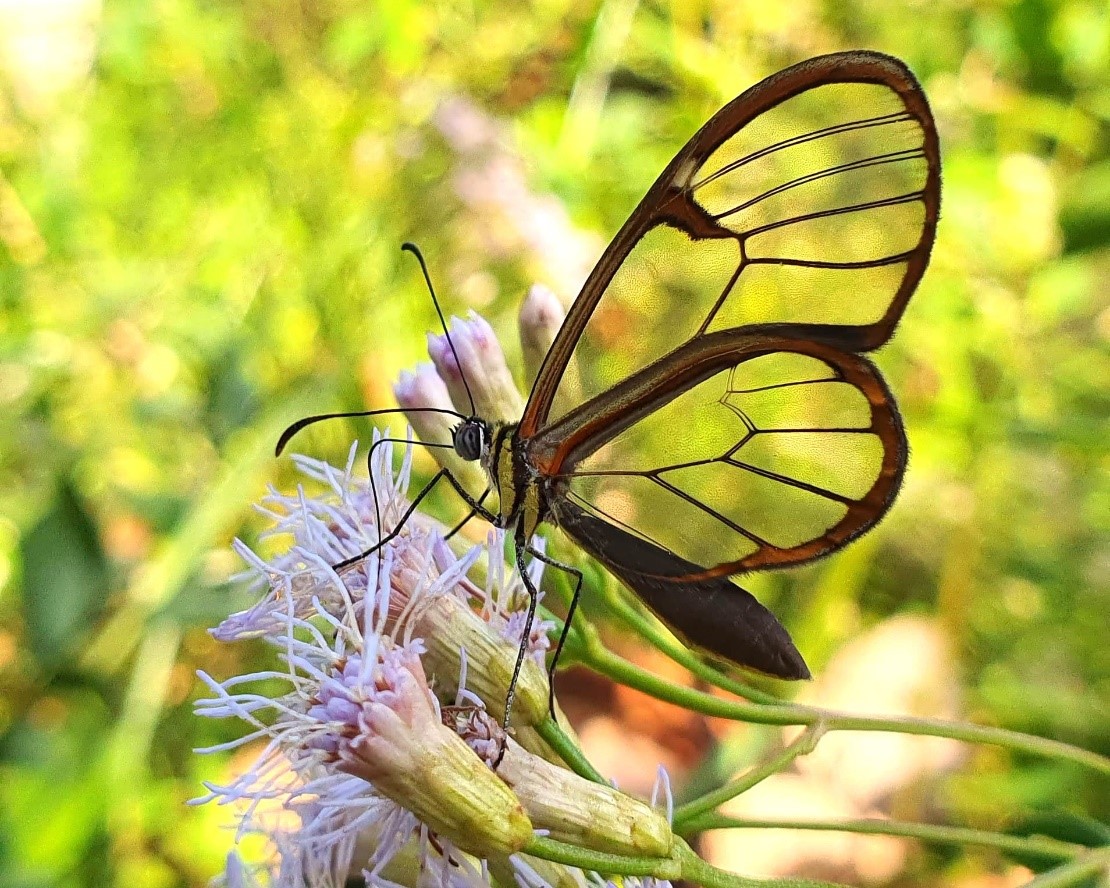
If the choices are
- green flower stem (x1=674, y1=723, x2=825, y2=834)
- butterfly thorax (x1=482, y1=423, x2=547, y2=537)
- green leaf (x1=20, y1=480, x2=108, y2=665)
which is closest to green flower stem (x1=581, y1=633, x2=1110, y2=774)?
green flower stem (x1=674, y1=723, x2=825, y2=834)

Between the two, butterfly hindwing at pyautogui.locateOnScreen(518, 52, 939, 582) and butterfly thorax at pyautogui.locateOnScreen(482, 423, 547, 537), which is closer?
butterfly hindwing at pyautogui.locateOnScreen(518, 52, 939, 582)

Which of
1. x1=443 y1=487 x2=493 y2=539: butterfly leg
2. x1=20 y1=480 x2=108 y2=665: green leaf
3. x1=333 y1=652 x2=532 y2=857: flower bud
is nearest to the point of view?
x1=333 y1=652 x2=532 y2=857: flower bud

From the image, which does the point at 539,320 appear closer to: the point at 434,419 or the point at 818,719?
the point at 434,419

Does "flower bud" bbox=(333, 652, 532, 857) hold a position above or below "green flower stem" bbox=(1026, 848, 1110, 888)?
below

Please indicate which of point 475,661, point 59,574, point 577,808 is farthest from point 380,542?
point 59,574

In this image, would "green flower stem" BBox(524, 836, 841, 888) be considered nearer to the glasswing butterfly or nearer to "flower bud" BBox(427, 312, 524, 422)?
the glasswing butterfly

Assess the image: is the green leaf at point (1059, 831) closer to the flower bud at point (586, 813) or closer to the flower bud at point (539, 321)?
the flower bud at point (586, 813)

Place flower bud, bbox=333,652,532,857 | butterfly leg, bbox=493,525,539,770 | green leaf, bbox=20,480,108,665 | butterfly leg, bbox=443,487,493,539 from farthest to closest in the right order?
green leaf, bbox=20,480,108,665
butterfly leg, bbox=443,487,493,539
butterfly leg, bbox=493,525,539,770
flower bud, bbox=333,652,532,857
